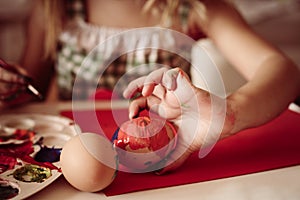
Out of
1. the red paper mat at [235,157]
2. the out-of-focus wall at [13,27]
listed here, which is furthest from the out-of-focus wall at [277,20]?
the red paper mat at [235,157]

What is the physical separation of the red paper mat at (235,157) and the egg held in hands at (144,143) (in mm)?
17

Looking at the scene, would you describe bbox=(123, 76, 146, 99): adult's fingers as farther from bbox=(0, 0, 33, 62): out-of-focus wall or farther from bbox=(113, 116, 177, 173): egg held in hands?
bbox=(0, 0, 33, 62): out-of-focus wall

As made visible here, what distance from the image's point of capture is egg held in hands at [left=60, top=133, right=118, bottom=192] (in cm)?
46

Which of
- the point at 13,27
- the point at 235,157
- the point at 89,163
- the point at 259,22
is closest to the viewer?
the point at 89,163

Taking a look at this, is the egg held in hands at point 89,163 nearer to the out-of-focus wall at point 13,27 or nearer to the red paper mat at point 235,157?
the red paper mat at point 235,157

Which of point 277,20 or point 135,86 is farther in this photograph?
point 277,20

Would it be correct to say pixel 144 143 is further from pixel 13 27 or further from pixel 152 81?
pixel 13 27

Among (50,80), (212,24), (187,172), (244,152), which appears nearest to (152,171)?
(187,172)

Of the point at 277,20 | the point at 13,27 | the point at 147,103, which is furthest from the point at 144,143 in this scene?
the point at 277,20

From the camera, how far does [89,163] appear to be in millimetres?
460

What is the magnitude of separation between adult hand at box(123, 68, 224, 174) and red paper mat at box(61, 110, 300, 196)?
0.02 m

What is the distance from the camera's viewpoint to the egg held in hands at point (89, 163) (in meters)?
0.46

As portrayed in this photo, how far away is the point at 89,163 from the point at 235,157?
0.23 meters

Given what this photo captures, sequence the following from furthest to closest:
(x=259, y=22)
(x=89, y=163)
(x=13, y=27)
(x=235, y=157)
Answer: (x=259, y=22), (x=13, y=27), (x=235, y=157), (x=89, y=163)
